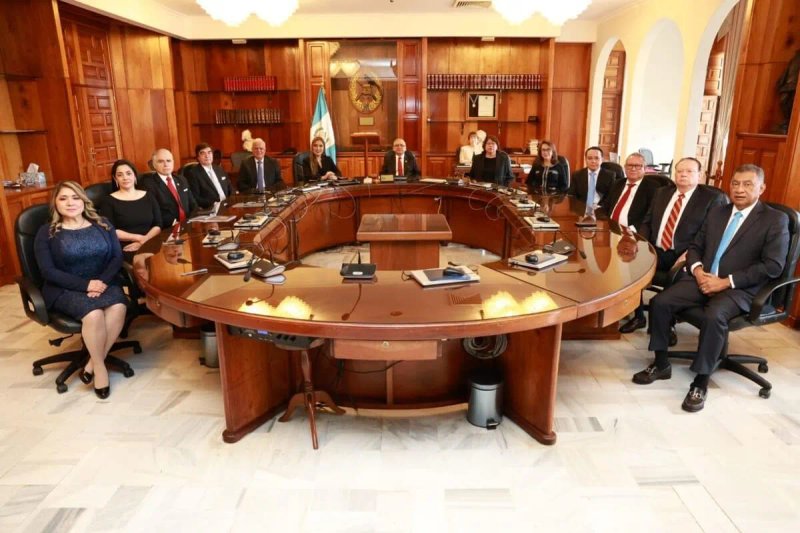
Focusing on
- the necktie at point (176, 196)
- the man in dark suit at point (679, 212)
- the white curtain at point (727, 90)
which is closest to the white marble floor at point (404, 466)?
the man in dark suit at point (679, 212)

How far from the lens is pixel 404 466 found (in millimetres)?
2357

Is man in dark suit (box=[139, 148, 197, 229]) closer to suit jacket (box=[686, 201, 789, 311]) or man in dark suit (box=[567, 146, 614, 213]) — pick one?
man in dark suit (box=[567, 146, 614, 213])

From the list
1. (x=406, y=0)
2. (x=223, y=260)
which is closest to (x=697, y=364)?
(x=223, y=260)

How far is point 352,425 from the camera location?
2.67 meters

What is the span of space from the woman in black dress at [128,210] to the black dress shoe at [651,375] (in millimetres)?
3337

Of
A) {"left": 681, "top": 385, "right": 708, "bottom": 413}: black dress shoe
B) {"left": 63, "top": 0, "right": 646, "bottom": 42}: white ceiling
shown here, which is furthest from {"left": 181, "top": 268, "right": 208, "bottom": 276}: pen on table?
{"left": 63, "top": 0, "right": 646, "bottom": 42}: white ceiling

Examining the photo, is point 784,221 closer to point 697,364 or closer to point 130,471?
point 697,364

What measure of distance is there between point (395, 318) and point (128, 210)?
8.94 ft

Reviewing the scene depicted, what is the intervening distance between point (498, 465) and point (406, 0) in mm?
6271

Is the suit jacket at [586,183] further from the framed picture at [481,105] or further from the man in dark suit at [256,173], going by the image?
the framed picture at [481,105]

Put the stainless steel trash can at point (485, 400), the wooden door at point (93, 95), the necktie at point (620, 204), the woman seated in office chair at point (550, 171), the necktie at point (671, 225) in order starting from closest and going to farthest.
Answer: the stainless steel trash can at point (485, 400), the necktie at point (671, 225), the necktie at point (620, 204), the woman seated in office chair at point (550, 171), the wooden door at point (93, 95)

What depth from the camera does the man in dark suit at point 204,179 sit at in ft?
16.7

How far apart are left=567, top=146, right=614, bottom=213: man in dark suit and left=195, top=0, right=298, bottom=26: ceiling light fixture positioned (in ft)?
10.1

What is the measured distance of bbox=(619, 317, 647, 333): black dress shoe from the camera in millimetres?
3840
